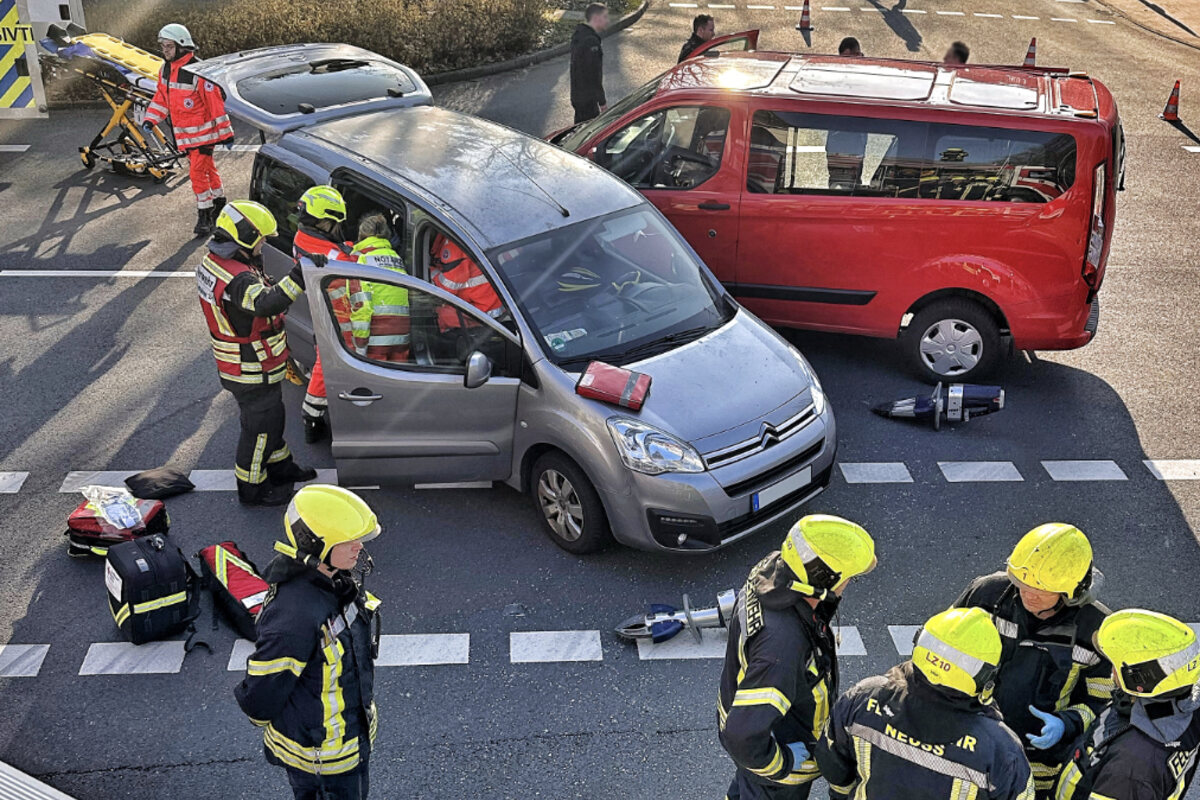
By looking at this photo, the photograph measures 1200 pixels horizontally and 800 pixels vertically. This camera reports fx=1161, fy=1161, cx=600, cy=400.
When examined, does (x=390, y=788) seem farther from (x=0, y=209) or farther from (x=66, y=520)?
(x=0, y=209)

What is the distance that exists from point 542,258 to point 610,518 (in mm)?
1599

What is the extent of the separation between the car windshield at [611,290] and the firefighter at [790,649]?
2862 mm

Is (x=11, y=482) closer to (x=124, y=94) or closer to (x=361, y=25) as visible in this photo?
(x=124, y=94)

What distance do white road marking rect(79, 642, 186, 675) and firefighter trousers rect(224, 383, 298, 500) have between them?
1.27 metres

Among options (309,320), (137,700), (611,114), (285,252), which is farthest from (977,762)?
(611,114)

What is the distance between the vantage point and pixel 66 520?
666cm

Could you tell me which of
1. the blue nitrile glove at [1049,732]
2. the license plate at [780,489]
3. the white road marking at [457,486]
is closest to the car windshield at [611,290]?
the license plate at [780,489]

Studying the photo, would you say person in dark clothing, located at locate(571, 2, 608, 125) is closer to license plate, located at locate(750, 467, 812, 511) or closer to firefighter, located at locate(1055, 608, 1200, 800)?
license plate, located at locate(750, 467, 812, 511)

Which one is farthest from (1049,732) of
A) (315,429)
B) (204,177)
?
(204,177)

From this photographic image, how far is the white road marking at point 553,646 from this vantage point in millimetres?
5719

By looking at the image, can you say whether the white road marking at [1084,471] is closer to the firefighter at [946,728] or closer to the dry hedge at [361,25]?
the firefighter at [946,728]

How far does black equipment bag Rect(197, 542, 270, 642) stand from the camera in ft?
18.9

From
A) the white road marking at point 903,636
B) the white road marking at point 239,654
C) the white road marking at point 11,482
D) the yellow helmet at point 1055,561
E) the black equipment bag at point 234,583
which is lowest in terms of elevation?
the white road marking at point 903,636

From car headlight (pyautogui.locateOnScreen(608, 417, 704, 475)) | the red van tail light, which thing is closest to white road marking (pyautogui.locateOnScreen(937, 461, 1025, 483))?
the red van tail light
